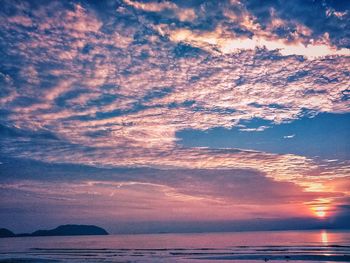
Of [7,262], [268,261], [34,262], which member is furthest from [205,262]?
[7,262]

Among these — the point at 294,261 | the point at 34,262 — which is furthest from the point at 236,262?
the point at 34,262

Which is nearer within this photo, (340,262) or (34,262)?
(340,262)

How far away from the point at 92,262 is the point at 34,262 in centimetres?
1186

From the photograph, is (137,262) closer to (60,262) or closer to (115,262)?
(115,262)

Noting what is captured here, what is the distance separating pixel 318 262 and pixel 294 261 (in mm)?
4006

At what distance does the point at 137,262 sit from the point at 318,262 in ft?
102

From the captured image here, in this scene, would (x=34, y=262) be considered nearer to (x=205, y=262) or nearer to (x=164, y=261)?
(x=164, y=261)

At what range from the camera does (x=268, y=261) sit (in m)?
58.8

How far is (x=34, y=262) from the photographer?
61125mm

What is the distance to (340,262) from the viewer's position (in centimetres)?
5562

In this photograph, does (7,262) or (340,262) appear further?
(7,262)

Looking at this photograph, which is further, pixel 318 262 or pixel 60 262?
pixel 60 262

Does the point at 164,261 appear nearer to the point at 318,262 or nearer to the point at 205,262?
the point at 205,262

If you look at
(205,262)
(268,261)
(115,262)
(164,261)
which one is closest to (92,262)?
(115,262)
